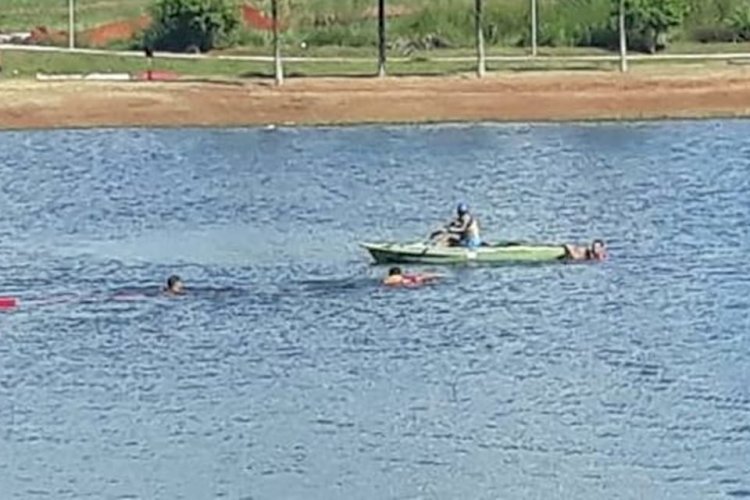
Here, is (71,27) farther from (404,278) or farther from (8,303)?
(8,303)

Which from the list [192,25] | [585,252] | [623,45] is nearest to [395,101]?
[623,45]

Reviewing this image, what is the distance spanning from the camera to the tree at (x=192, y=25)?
311ft

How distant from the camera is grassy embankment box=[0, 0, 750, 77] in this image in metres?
89.4

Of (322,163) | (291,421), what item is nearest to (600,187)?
(322,163)

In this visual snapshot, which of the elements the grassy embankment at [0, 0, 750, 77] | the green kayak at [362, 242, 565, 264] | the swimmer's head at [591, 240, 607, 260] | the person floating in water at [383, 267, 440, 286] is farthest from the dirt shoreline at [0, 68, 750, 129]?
the person floating in water at [383, 267, 440, 286]

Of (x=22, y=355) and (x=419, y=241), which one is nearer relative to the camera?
(x=22, y=355)

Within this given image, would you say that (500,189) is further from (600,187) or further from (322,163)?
(322,163)

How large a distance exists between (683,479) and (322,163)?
133ft

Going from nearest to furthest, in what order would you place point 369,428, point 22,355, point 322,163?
point 369,428 → point 22,355 → point 322,163

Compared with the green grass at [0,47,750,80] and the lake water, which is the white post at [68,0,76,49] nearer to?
the green grass at [0,47,750,80]

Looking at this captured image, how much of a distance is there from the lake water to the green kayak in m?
0.32

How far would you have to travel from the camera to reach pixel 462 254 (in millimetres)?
51125

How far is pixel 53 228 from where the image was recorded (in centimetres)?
6044

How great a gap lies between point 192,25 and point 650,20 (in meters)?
16.1
